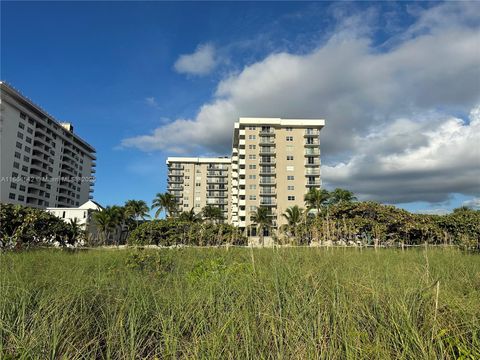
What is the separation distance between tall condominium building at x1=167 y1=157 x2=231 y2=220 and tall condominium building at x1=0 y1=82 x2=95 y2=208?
91.9 ft

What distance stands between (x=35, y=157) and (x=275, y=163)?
56372mm

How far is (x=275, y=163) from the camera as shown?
70062 millimetres

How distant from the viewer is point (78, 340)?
3186mm

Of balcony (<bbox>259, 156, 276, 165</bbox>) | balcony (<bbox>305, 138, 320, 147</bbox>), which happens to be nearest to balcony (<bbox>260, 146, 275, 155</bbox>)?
balcony (<bbox>259, 156, 276, 165</bbox>)

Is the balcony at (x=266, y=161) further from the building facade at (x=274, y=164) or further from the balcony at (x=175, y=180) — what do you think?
the balcony at (x=175, y=180)

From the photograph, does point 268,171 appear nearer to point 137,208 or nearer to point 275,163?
point 275,163

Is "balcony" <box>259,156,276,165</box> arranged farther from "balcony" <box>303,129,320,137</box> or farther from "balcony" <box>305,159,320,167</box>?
"balcony" <box>303,129,320,137</box>

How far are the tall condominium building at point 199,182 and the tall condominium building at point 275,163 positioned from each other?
1107 inches

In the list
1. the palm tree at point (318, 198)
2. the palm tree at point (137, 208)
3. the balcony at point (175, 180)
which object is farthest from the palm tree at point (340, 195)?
the balcony at point (175, 180)

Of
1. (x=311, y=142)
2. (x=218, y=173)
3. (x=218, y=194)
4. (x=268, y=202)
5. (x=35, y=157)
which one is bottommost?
(x=268, y=202)

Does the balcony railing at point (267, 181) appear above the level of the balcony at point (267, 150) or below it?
below

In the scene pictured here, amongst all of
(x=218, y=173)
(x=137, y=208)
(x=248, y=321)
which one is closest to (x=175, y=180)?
(x=218, y=173)

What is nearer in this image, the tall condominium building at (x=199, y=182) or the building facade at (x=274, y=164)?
the building facade at (x=274, y=164)

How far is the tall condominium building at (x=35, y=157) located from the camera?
66713 millimetres
